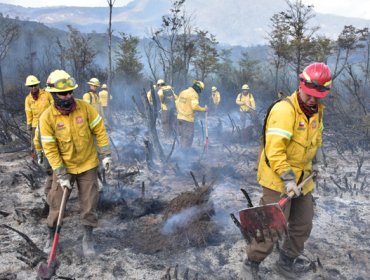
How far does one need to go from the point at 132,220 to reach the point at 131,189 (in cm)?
103

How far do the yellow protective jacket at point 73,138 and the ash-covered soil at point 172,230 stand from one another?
38.8 inches

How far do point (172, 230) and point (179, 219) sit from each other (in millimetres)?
158

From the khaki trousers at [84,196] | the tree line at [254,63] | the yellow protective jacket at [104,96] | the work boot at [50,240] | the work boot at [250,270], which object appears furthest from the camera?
the yellow protective jacket at [104,96]

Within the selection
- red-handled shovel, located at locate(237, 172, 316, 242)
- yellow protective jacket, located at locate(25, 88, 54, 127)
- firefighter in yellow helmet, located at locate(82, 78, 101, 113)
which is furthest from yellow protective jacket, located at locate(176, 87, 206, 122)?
red-handled shovel, located at locate(237, 172, 316, 242)

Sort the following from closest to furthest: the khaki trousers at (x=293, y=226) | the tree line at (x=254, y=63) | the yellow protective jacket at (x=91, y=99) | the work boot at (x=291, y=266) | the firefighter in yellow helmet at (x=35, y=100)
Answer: the khaki trousers at (x=293, y=226), the work boot at (x=291, y=266), the firefighter in yellow helmet at (x=35, y=100), the yellow protective jacket at (x=91, y=99), the tree line at (x=254, y=63)

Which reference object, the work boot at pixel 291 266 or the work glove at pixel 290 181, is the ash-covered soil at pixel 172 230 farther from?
the work glove at pixel 290 181

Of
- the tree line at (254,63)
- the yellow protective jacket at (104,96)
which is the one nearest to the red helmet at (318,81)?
the tree line at (254,63)

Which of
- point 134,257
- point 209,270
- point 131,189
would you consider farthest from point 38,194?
point 209,270

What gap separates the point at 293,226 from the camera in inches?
126

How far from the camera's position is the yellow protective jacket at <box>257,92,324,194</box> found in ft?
8.80

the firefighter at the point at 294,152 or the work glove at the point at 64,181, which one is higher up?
the firefighter at the point at 294,152

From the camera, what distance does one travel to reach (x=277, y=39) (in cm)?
1505

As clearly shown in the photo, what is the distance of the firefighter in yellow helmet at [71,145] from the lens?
133 inches

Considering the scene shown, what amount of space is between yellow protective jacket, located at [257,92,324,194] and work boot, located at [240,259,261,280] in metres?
0.72
